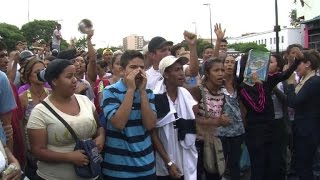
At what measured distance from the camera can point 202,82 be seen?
532cm

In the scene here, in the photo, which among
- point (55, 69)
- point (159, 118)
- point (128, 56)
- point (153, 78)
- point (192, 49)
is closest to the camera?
point (55, 69)

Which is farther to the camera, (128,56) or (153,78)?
(153,78)

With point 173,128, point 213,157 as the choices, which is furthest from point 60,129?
point 213,157

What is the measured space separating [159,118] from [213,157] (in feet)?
3.68

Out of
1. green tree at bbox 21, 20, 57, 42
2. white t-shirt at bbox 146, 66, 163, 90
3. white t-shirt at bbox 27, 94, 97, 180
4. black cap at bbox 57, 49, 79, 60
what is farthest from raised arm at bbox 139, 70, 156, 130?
green tree at bbox 21, 20, 57, 42

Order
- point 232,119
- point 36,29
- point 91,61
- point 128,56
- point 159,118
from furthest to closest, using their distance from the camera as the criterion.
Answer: point 36,29 → point 91,61 → point 232,119 → point 159,118 → point 128,56

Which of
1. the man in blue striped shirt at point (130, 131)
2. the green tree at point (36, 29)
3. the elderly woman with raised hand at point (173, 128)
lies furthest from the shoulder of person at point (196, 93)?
the green tree at point (36, 29)

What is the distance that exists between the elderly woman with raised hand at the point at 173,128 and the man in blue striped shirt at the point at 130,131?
0.32 meters

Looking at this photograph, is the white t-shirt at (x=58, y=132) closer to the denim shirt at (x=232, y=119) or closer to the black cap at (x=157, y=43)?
the black cap at (x=157, y=43)

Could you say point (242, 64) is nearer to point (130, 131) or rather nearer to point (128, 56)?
point (128, 56)

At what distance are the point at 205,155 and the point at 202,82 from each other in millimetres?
921

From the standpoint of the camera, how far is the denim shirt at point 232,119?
5449 millimetres

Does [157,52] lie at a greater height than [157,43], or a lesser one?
lesser

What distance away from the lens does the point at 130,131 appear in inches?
146
